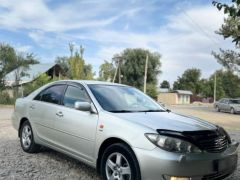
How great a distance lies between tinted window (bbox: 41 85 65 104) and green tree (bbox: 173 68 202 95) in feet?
291

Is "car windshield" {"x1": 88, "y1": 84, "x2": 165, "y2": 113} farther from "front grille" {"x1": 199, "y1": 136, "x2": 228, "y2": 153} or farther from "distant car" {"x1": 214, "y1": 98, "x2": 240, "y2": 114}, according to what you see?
"distant car" {"x1": 214, "y1": 98, "x2": 240, "y2": 114}

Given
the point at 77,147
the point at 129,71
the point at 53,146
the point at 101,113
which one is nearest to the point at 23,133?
the point at 53,146

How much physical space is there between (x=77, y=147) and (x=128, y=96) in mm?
1290

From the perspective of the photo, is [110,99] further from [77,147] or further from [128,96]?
[77,147]

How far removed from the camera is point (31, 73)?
42.6 m

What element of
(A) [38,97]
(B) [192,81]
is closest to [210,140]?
(A) [38,97]

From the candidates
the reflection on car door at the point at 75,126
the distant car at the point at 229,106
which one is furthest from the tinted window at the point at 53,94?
the distant car at the point at 229,106

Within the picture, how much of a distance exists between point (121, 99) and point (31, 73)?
38.4 meters

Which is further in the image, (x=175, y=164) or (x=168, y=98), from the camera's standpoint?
(x=168, y=98)

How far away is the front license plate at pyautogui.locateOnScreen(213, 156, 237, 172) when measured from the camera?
450cm

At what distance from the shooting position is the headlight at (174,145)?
14.1ft

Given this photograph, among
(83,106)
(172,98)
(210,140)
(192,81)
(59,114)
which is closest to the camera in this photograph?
(210,140)

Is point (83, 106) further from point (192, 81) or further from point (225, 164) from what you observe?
point (192, 81)

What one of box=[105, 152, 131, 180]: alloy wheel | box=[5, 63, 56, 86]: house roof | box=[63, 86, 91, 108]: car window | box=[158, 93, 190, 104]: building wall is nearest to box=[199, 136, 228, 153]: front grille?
box=[105, 152, 131, 180]: alloy wheel
